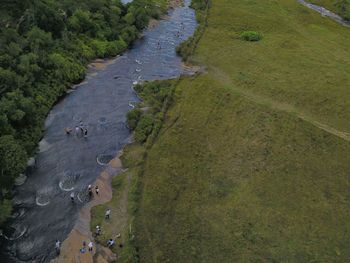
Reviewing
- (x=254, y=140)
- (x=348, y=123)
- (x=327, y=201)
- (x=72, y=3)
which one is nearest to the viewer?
(x=327, y=201)

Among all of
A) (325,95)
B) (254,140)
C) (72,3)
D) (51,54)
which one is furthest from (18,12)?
(325,95)

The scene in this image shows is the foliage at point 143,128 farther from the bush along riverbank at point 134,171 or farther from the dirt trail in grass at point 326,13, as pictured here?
the dirt trail in grass at point 326,13

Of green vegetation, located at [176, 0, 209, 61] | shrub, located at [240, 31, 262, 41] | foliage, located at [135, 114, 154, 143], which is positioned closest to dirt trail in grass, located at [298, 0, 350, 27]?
shrub, located at [240, 31, 262, 41]

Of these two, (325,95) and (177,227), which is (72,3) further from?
(177,227)

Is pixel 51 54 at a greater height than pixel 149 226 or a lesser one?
greater

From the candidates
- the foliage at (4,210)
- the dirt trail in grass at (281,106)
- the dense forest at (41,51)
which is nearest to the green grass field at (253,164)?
the dirt trail in grass at (281,106)

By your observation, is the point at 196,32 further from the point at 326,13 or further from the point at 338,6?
the point at 338,6
